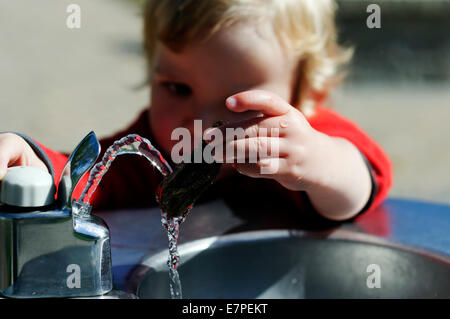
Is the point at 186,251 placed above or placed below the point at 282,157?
below

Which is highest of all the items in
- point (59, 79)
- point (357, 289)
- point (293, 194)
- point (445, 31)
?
point (445, 31)

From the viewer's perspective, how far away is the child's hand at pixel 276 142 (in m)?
0.57

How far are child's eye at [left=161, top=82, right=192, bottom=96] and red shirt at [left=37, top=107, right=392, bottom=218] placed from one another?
0.40 feet

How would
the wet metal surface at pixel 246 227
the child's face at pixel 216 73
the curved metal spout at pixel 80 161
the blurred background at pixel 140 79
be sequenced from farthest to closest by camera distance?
the blurred background at pixel 140 79
the child's face at pixel 216 73
the wet metal surface at pixel 246 227
the curved metal spout at pixel 80 161

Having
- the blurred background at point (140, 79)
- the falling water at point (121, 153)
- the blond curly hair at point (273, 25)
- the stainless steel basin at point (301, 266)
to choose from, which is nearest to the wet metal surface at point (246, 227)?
the stainless steel basin at point (301, 266)

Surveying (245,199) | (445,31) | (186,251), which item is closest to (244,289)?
(186,251)

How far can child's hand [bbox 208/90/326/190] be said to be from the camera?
0.57m

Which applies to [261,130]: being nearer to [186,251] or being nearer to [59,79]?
[186,251]

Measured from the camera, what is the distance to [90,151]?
0.52m

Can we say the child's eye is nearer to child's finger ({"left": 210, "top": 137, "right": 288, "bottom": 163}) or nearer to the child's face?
the child's face

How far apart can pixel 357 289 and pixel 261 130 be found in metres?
0.28

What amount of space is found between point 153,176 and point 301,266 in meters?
0.35

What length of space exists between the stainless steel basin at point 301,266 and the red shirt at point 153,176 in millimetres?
82

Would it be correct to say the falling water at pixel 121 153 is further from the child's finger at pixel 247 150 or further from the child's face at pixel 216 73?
the child's face at pixel 216 73
